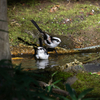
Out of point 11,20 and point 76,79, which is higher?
point 11,20

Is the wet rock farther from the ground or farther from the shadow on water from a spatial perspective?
the ground

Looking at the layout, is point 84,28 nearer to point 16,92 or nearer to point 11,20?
point 11,20

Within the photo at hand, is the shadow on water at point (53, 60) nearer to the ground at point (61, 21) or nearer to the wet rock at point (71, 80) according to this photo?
the ground at point (61, 21)

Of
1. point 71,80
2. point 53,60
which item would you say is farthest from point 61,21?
point 71,80

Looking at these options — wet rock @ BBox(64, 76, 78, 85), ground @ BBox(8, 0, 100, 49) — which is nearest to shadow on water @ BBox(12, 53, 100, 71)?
ground @ BBox(8, 0, 100, 49)

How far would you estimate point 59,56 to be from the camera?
536cm

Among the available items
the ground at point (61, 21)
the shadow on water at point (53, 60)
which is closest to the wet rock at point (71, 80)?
the shadow on water at point (53, 60)

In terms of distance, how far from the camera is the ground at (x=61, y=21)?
6496 mm

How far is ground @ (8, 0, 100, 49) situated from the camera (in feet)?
21.3

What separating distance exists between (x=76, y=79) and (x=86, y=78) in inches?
8.6

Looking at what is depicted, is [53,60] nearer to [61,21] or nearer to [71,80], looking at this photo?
[71,80]

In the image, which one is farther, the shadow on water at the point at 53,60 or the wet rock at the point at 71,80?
the shadow on water at the point at 53,60

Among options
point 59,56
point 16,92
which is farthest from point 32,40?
point 16,92

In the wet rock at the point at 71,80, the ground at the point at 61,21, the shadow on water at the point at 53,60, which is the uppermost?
the ground at the point at 61,21
